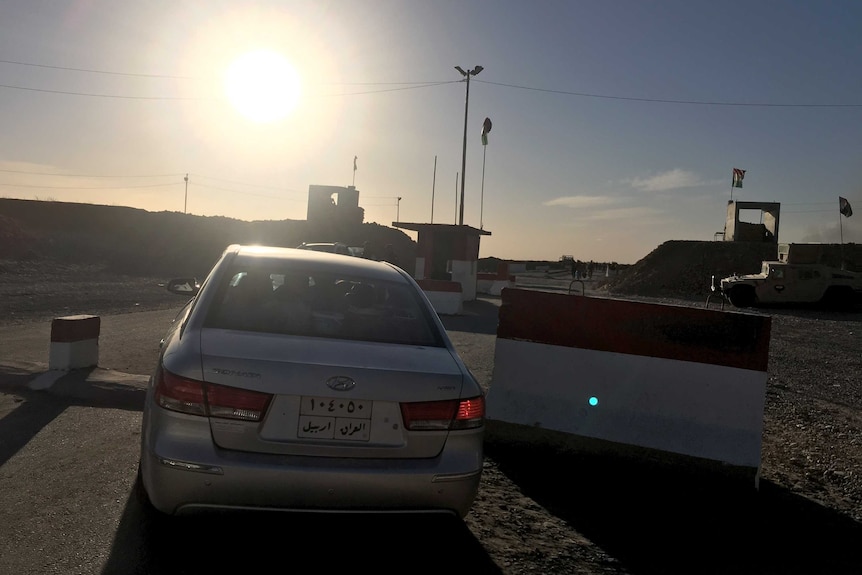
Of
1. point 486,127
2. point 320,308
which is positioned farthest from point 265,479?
point 486,127

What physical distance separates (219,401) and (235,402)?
66 mm

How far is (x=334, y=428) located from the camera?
2.86 m

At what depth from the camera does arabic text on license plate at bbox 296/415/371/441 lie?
2826 mm

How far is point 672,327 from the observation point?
4.87 m

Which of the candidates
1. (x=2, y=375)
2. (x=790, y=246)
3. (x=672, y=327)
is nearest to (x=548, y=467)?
(x=672, y=327)

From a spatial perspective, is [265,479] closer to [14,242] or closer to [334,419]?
[334,419]

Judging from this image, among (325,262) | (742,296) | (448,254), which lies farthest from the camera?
(742,296)

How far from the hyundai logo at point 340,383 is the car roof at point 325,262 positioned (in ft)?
3.97

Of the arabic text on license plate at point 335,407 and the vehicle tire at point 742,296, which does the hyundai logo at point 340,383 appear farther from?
the vehicle tire at point 742,296

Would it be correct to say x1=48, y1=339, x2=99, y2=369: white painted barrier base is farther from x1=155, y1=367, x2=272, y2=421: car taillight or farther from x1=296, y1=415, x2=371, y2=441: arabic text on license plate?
x1=296, y1=415, x2=371, y2=441: arabic text on license plate

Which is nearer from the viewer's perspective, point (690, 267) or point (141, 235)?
point (690, 267)

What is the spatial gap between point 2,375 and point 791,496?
6.99 metres

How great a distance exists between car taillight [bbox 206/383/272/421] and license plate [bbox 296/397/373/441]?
0.57 ft

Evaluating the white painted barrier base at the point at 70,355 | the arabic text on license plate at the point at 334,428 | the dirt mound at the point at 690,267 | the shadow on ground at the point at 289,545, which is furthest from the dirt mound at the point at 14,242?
the arabic text on license plate at the point at 334,428
